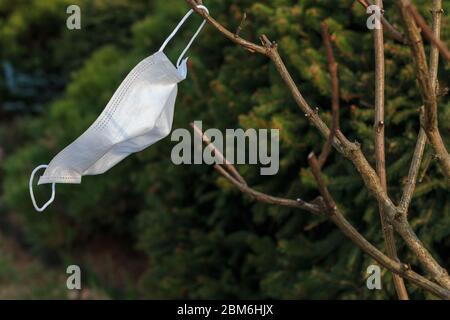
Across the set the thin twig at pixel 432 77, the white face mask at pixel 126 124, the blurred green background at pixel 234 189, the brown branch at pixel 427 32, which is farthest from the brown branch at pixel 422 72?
the blurred green background at pixel 234 189

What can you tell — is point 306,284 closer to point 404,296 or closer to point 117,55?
point 404,296

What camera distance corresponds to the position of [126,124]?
8.06ft

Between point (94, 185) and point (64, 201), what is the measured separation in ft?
1.47

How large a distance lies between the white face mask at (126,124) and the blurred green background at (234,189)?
0.93 meters

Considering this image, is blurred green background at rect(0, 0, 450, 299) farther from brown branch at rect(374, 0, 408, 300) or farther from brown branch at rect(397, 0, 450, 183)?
brown branch at rect(397, 0, 450, 183)

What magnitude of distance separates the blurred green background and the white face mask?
0.93 m

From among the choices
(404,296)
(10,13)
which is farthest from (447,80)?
(10,13)

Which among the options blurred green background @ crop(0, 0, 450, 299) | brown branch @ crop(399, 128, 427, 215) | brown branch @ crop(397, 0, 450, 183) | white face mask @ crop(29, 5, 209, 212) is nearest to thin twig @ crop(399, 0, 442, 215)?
brown branch @ crop(399, 128, 427, 215)

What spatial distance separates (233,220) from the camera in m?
4.07

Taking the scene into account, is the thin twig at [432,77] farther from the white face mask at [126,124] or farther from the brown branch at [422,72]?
the white face mask at [126,124]

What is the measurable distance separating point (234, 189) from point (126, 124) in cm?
141

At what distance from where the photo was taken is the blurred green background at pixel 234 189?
322cm

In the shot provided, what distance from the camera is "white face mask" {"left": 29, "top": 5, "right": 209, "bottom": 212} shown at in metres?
2.47

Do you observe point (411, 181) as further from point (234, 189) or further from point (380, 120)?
point (234, 189)
